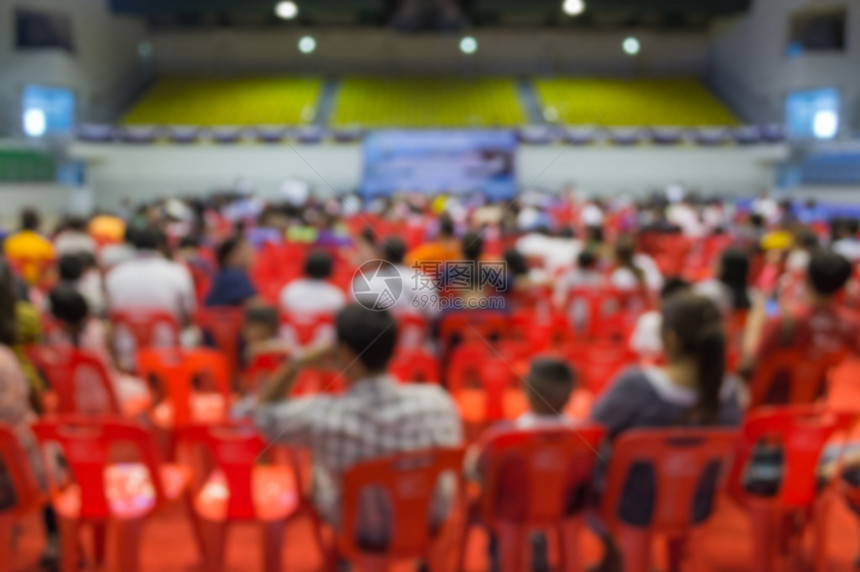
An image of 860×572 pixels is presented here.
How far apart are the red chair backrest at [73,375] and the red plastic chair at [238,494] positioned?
25.9 inches

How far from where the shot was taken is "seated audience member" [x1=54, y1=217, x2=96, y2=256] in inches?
247

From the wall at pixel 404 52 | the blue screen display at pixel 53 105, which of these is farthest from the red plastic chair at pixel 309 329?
the wall at pixel 404 52

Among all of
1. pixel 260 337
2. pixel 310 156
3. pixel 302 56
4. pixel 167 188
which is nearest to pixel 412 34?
pixel 302 56

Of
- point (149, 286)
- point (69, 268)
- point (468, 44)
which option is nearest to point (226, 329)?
point (149, 286)

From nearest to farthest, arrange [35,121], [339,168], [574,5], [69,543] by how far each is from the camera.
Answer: [69,543] < [574,5] < [339,168] < [35,121]

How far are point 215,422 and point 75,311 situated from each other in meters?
1.28

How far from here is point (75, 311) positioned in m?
2.93

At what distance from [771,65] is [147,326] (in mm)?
18102

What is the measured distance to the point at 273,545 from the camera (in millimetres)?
2068

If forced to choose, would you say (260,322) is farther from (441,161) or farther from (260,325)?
A: (441,161)

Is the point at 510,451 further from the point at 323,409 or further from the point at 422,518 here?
the point at 323,409

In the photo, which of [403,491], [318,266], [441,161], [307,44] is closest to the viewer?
[403,491]

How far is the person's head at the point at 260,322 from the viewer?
298 cm

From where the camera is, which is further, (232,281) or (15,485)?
(232,281)
